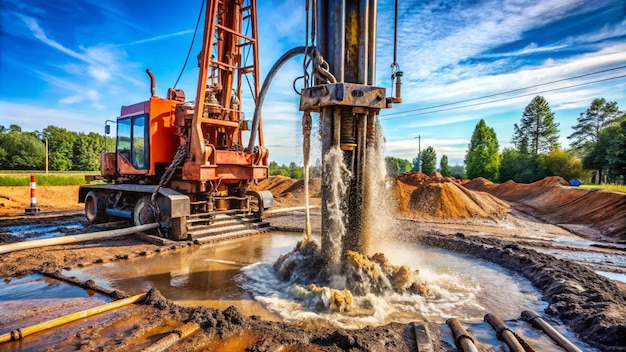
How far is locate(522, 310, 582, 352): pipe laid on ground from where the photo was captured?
10.2 feet

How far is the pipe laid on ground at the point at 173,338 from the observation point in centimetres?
288

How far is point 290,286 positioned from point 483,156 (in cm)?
3721

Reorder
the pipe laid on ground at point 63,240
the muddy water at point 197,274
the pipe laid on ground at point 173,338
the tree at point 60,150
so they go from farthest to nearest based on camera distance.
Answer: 1. the tree at point 60,150
2. the pipe laid on ground at point 63,240
3. the muddy water at point 197,274
4. the pipe laid on ground at point 173,338

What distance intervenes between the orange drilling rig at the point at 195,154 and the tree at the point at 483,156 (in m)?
33.0

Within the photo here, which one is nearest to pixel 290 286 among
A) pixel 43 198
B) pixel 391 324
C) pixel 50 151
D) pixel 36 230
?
pixel 391 324

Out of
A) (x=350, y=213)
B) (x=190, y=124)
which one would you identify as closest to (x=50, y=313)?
(x=350, y=213)

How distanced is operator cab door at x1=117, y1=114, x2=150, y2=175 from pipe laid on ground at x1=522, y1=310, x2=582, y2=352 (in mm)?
8458

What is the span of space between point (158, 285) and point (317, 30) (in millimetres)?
4460

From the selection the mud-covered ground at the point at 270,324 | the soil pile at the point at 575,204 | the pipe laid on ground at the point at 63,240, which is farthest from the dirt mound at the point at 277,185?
the mud-covered ground at the point at 270,324

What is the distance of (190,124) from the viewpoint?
28.0 ft

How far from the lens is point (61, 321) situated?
10.9ft

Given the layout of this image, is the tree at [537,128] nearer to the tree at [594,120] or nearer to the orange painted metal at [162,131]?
the tree at [594,120]

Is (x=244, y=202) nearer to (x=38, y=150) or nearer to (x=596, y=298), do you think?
(x=596, y=298)

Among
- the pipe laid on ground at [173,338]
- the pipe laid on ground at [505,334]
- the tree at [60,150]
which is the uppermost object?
the tree at [60,150]
